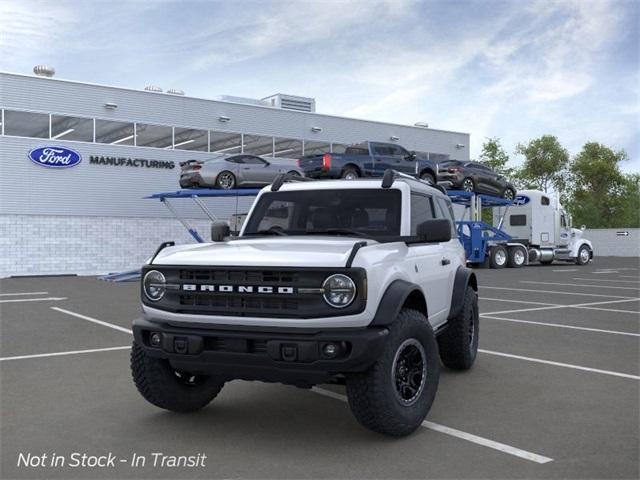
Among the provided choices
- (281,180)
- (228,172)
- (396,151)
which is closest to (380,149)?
(396,151)

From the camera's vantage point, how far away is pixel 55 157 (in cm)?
2598

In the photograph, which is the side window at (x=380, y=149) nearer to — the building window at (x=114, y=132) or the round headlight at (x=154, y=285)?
the building window at (x=114, y=132)

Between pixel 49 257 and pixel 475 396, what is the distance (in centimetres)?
2359

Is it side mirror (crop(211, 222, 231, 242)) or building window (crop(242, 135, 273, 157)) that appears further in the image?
building window (crop(242, 135, 273, 157))

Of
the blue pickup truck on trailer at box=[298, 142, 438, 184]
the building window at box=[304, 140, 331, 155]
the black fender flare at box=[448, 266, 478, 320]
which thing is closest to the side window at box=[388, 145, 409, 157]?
the blue pickup truck on trailer at box=[298, 142, 438, 184]

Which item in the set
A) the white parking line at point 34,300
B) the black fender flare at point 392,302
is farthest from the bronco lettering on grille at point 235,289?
the white parking line at point 34,300

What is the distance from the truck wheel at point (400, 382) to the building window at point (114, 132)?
81.5ft

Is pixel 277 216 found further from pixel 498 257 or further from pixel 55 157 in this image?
pixel 498 257

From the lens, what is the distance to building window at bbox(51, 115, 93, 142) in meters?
26.0

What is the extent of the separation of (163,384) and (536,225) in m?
28.4

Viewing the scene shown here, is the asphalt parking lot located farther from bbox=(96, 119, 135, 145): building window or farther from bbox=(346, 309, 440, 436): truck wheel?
bbox=(96, 119, 135, 145): building window

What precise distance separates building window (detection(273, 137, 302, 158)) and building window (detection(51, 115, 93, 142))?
8.79 meters

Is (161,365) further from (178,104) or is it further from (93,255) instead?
(178,104)

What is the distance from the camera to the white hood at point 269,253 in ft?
14.3
